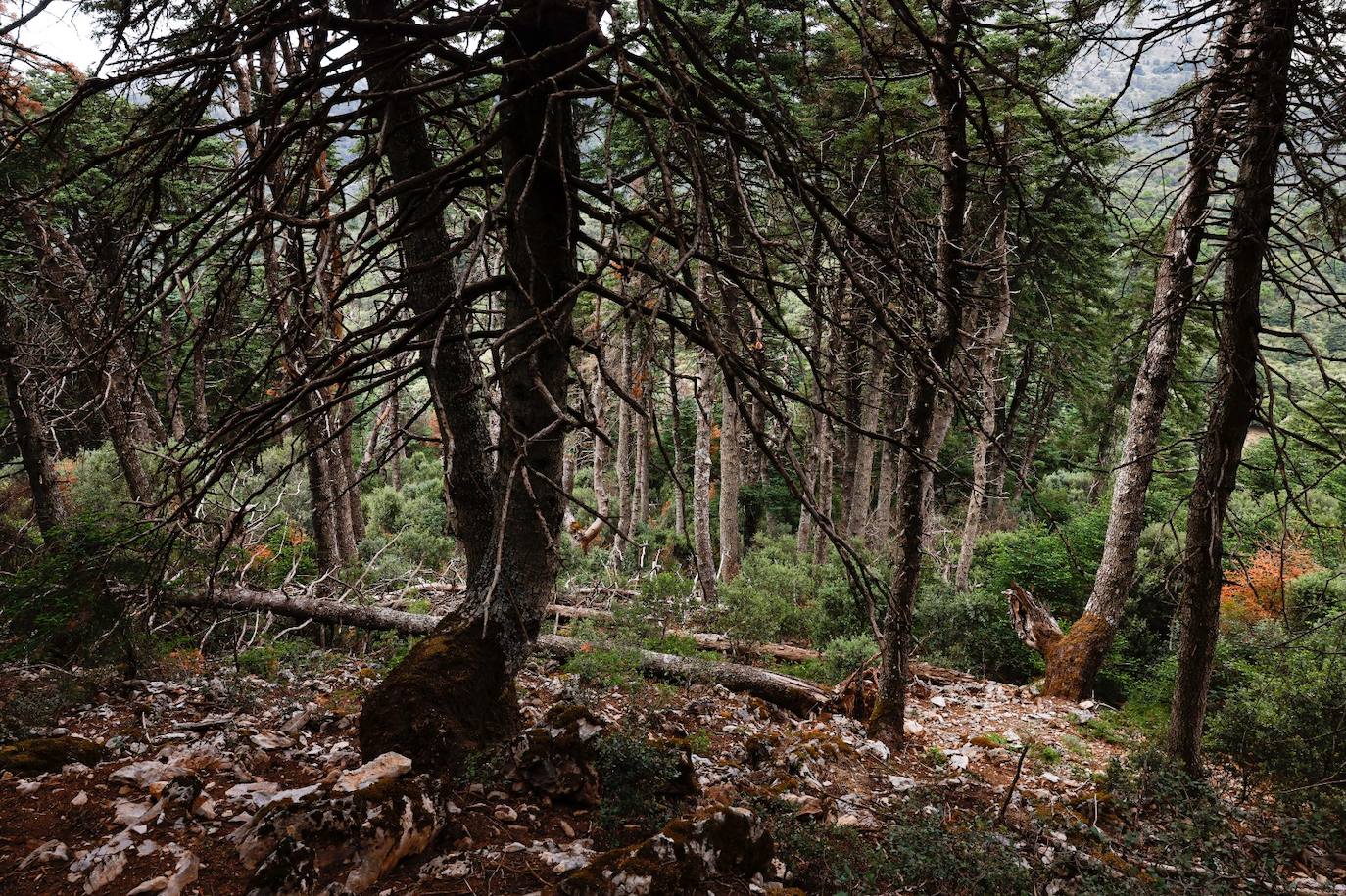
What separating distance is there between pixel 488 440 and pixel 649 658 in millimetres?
5036

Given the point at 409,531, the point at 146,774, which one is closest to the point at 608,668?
the point at 146,774

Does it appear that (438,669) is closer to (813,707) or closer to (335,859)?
(335,859)

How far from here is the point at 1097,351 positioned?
661 inches

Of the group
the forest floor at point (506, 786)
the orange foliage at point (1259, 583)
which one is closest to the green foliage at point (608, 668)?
the forest floor at point (506, 786)

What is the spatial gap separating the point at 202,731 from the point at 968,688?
355 inches

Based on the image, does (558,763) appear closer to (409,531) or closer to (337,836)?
(337,836)

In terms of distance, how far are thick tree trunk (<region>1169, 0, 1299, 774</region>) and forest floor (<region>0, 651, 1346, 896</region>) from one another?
1.10 m

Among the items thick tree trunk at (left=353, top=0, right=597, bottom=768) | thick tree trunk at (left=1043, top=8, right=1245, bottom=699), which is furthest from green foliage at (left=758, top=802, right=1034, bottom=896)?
thick tree trunk at (left=1043, top=8, right=1245, bottom=699)

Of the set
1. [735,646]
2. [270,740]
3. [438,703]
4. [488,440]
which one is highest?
[488,440]

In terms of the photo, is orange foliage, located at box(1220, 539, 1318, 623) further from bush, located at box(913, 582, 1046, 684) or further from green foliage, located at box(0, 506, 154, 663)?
green foliage, located at box(0, 506, 154, 663)

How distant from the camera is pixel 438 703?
10.5ft

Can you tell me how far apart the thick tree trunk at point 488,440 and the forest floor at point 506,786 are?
35 centimetres

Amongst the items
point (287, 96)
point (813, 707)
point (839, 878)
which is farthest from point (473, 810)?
point (813, 707)

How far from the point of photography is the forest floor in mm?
2760
